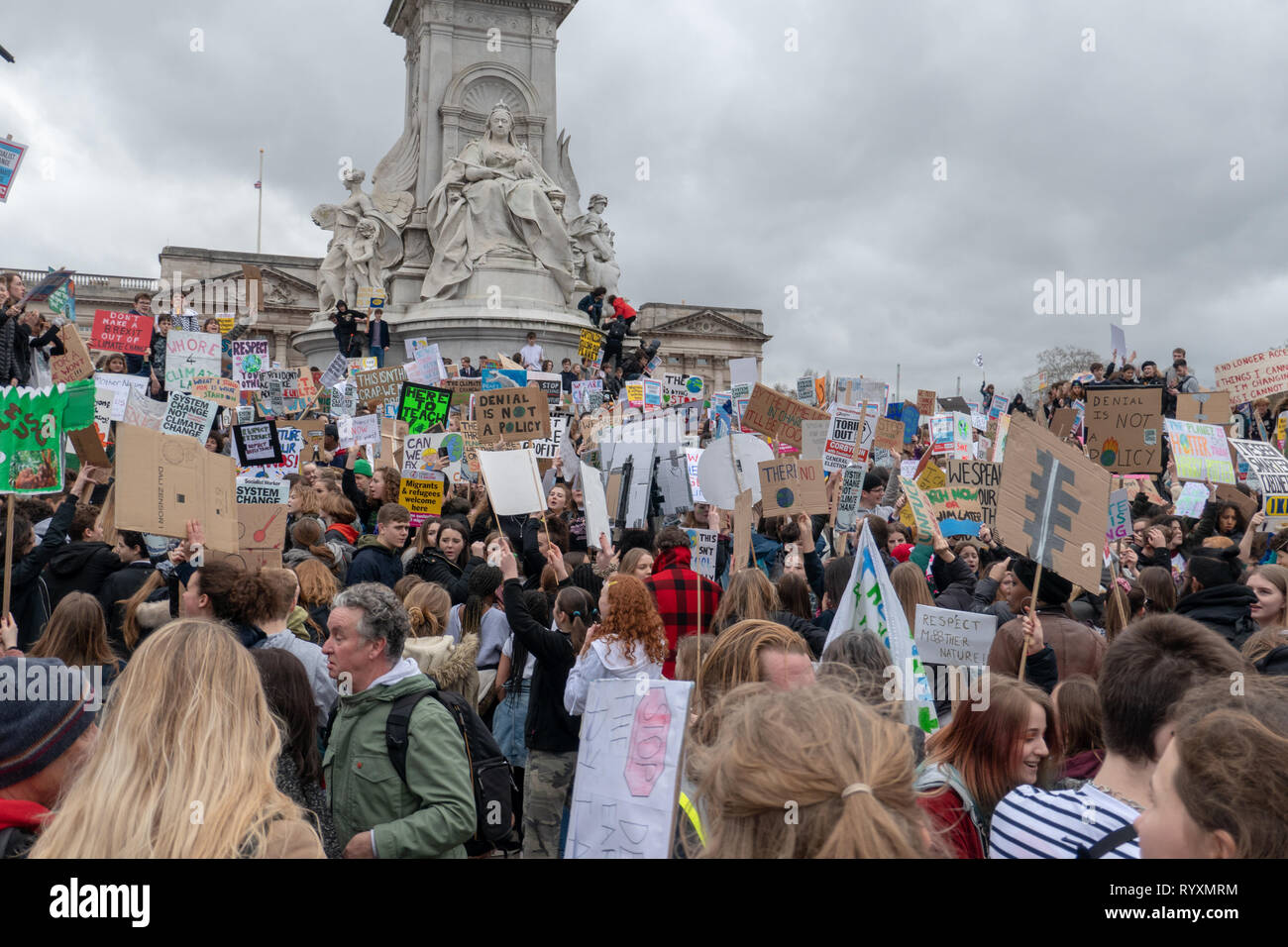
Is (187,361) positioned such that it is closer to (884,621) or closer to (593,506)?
(593,506)

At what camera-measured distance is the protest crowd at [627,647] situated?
2455mm

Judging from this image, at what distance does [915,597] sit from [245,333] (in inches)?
1999

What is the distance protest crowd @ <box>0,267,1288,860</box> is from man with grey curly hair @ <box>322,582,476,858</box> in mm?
12

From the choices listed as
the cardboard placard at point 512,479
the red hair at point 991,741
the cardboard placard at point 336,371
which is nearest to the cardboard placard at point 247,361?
the cardboard placard at point 336,371

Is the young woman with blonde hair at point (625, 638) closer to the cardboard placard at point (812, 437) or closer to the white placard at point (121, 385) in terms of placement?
the cardboard placard at point (812, 437)

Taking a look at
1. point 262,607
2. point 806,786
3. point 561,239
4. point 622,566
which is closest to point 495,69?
point 561,239

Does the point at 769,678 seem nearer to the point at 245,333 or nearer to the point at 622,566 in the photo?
the point at 622,566

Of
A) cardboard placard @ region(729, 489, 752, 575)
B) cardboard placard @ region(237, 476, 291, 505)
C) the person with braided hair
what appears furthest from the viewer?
cardboard placard @ region(237, 476, 291, 505)

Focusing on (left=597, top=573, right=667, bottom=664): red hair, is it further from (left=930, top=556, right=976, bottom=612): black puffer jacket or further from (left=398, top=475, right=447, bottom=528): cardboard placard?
(left=398, top=475, right=447, bottom=528): cardboard placard

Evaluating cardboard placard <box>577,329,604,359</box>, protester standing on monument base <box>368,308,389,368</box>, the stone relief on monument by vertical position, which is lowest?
cardboard placard <box>577,329,604,359</box>

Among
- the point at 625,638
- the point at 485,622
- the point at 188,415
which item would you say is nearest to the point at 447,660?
the point at 485,622

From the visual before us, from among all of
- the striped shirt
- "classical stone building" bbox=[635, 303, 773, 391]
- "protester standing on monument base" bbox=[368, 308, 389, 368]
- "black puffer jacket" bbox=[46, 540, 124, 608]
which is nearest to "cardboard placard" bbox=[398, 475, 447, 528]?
"black puffer jacket" bbox=[46, 540, 124, 608]

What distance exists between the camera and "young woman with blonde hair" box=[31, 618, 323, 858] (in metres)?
2.48

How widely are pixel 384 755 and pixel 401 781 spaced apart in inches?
4.0
